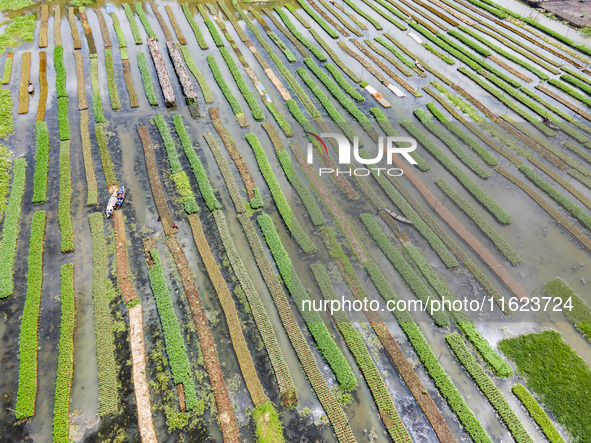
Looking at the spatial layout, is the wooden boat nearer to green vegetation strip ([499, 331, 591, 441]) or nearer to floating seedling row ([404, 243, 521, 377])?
floating seedling row ([404, 243, 521, 377])

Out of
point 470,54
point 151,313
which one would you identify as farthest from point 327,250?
point 470,54

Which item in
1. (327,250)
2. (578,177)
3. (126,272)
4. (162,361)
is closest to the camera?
(162,361)

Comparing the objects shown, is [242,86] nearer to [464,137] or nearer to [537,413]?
[464,137]

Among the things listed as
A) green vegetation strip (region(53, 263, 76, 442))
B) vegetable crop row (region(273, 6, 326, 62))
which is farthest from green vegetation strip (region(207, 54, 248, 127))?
green vegetation strip (region(53, 263, 76, 442))

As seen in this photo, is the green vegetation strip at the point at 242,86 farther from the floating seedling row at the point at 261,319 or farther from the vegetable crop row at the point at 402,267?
the vegetable crop row at the point at 402,267

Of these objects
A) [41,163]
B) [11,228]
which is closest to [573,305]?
[11,228]

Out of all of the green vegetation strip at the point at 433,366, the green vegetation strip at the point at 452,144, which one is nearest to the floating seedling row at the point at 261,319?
the green vegetation strip at the point at 433,366

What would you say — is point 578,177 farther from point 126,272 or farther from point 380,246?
point 126,272
